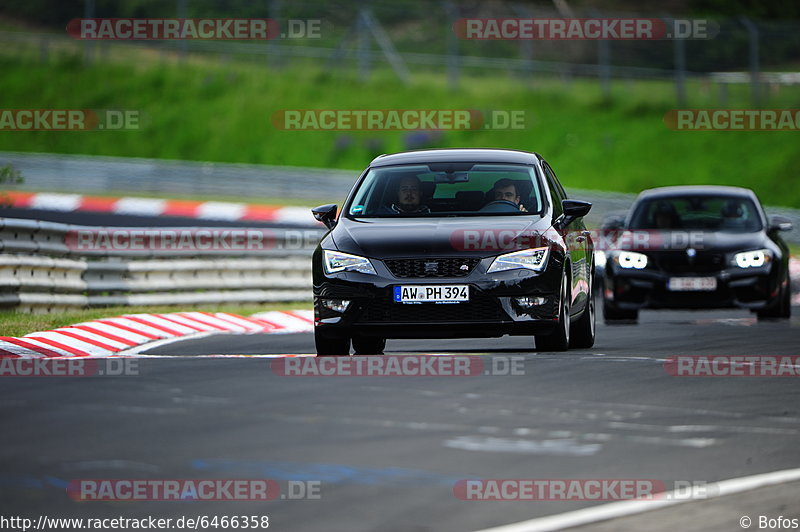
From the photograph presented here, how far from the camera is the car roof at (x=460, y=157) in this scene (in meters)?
13.4

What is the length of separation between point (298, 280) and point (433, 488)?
14.5 m

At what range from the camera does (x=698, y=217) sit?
1872 cm

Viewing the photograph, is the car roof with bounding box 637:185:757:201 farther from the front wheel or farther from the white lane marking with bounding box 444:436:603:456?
the white lane marking with bounding box 444:436:603:456

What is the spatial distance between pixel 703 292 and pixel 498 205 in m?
5.34

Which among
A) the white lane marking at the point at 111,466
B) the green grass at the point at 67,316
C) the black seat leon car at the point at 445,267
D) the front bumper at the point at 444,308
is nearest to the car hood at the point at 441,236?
the black seat leon car at the point at 445,267

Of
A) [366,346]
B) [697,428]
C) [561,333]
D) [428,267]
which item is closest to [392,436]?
[697,428]

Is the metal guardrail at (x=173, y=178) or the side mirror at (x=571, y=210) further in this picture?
the metal guardrail at (x=173, y=178)

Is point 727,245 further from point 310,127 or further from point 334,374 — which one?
point 310,127

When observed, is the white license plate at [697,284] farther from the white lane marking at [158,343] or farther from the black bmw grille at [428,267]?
the black bmw grille at [428,267]

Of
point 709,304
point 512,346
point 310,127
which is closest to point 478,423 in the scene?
point 512,346

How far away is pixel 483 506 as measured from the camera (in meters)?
6.98
